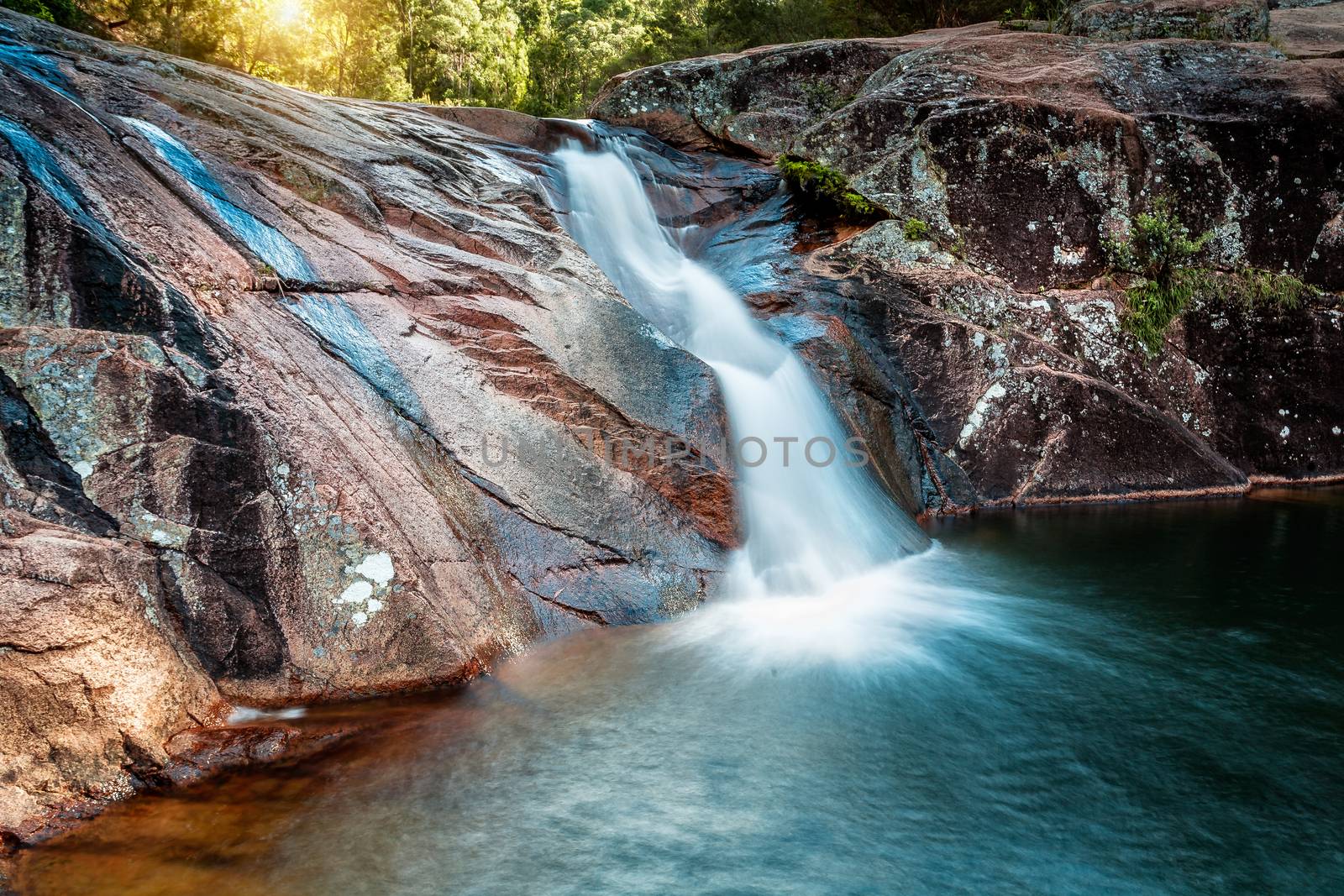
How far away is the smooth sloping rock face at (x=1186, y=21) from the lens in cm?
1157

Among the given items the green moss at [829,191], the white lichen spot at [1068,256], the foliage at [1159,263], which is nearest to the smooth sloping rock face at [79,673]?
the green moss at [829,191]

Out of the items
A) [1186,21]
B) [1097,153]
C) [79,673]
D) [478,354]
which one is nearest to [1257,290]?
[1097,153]

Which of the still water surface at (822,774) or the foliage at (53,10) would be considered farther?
the foliage at (53,10)

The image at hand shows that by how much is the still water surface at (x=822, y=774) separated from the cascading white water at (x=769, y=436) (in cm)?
62

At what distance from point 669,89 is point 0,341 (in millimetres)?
10792

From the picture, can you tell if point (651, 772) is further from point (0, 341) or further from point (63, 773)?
point (0, 341)

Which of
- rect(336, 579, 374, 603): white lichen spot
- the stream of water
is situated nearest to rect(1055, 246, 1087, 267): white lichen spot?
the stream of water

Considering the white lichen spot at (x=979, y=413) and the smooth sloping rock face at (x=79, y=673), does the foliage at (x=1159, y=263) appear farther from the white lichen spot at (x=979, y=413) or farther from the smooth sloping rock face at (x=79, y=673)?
the smooth sloping rock face at (x=79, y=673)

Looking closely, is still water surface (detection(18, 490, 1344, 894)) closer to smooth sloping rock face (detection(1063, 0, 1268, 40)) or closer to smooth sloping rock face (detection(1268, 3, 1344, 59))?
smooth sloping rock face (detection(1268, 3, 1344, 59))

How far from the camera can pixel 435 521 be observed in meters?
4.70

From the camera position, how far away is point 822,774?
3.58 metres

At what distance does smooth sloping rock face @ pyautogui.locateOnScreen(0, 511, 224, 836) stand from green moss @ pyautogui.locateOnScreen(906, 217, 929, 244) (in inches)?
327

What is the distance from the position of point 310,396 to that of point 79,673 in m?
1.85

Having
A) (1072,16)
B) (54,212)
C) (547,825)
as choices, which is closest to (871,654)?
(547,825)
